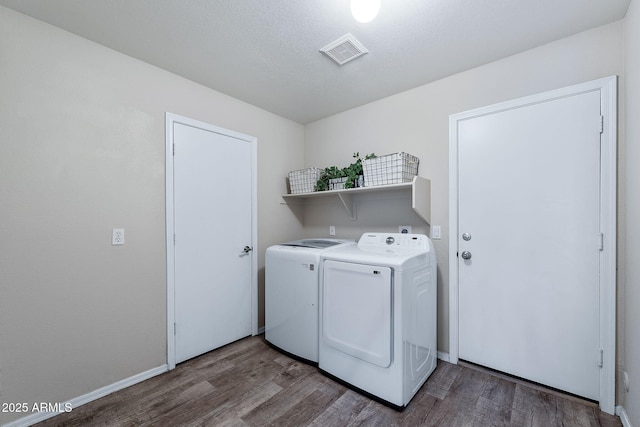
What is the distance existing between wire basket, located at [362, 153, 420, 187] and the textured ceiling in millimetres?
681

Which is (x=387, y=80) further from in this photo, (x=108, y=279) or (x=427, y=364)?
(x=108, y=279)

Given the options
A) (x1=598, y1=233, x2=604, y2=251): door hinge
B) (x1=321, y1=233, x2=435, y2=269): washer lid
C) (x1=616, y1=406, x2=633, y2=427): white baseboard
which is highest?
(x1=598, y1=233, x2=604, y2=251): door hinge

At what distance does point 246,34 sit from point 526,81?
6.41 feet

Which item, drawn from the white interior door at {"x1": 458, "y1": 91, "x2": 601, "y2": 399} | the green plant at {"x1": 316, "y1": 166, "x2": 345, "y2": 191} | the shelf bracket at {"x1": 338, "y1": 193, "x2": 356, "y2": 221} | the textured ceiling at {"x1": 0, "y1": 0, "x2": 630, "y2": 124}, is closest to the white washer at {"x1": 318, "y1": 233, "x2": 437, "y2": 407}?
the white interior door at {"x1": 458, "y1": 91, "x2": 601, "y2": 399}

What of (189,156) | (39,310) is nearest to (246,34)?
(189,156)

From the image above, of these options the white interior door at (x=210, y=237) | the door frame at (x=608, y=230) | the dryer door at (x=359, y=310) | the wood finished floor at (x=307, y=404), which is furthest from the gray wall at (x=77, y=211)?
the door frame at (x=608, y=230)

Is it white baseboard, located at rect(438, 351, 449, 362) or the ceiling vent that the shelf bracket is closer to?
the ceiling vent

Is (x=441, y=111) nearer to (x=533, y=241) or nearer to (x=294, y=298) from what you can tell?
(x=533, y=241)

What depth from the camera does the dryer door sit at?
5.55ft

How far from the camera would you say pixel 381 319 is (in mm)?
1711

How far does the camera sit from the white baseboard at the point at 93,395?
1.54m

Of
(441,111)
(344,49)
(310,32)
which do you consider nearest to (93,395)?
(310,32)

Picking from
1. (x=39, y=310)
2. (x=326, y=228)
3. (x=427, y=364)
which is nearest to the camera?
(x=39, y=310)

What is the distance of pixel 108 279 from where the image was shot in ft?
6.08
